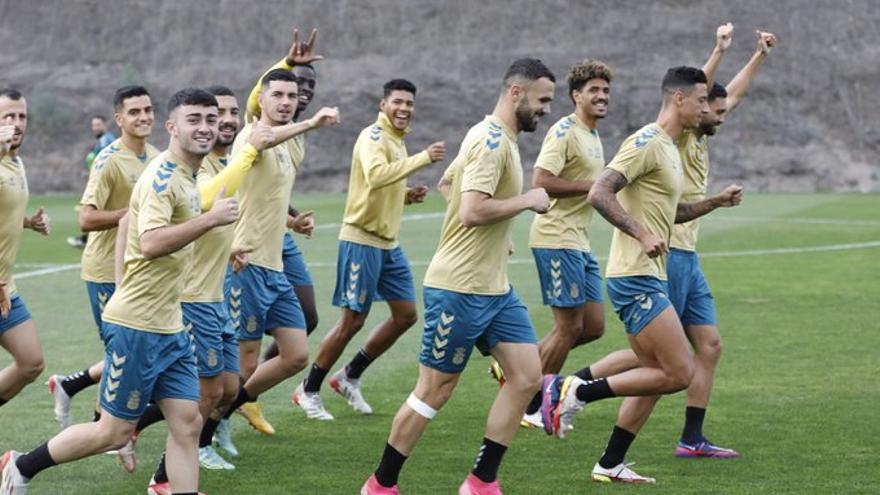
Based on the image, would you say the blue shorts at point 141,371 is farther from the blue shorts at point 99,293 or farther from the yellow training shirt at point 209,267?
the blue shorts at point 99,293

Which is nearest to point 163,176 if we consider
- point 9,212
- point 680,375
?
point 9,212

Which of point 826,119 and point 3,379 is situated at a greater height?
point 3,379

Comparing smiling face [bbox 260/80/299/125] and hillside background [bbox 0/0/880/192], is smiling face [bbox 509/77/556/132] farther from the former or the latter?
hillside background [bbox 0/0/880/192]

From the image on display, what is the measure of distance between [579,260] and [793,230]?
64.9ft

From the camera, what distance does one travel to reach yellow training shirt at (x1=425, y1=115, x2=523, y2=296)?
8.89 metres

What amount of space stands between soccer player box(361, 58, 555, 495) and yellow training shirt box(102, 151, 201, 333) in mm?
1514

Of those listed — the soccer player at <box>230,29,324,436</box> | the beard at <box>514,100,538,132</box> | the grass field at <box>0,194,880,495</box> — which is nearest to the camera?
the beard at <box>514,100,538,132</box>

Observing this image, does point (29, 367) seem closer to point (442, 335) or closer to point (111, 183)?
point (111, 183)

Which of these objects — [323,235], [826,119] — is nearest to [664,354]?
[323,235]

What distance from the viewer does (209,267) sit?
31.5ft

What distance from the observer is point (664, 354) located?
9.52 m

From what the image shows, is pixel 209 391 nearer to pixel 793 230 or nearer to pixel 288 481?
pixel 288 481

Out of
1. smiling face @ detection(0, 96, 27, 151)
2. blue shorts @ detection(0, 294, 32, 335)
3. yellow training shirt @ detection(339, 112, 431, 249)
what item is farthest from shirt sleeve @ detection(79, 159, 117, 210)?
yellow training shirt @ detection(339, 112, 431, 249)

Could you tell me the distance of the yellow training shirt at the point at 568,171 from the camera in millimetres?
11734
